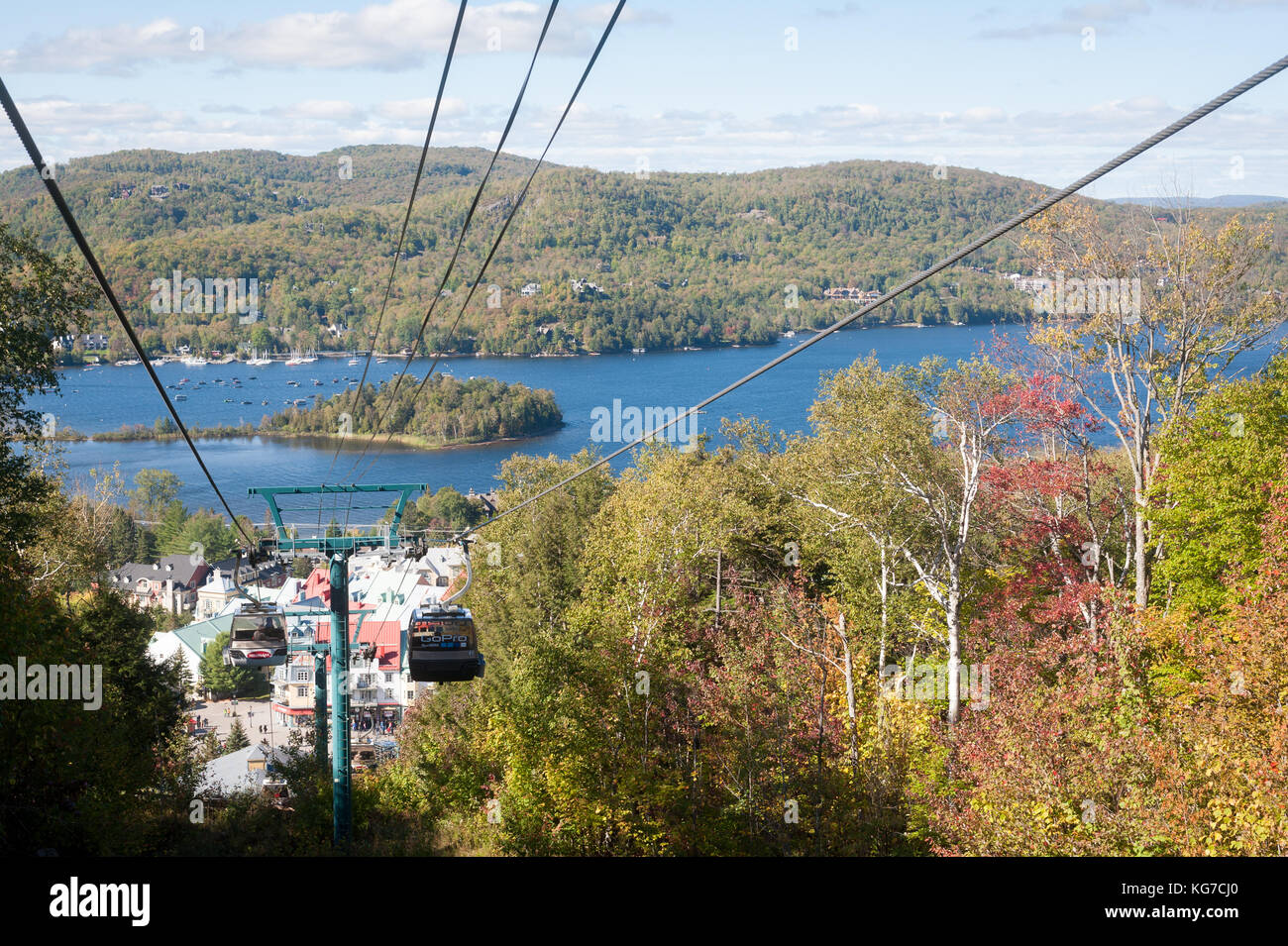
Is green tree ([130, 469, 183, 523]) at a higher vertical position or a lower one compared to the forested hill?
lower

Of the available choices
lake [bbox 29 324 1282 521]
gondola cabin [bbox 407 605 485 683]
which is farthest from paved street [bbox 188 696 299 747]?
gondola cabin [bbox 407 605 485 683]

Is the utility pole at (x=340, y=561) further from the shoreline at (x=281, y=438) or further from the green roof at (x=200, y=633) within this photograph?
the shoreline at (x=281, y=438)

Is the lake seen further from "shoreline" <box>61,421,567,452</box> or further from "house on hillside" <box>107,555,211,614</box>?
"house on hillside" <box>107,555,211,614</box>

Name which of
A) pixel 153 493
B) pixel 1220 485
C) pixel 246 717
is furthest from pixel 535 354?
pixel 1220 485

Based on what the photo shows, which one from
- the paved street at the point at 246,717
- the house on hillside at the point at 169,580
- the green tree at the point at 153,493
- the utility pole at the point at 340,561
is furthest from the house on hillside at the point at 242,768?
the green tree at the point at 153,493
